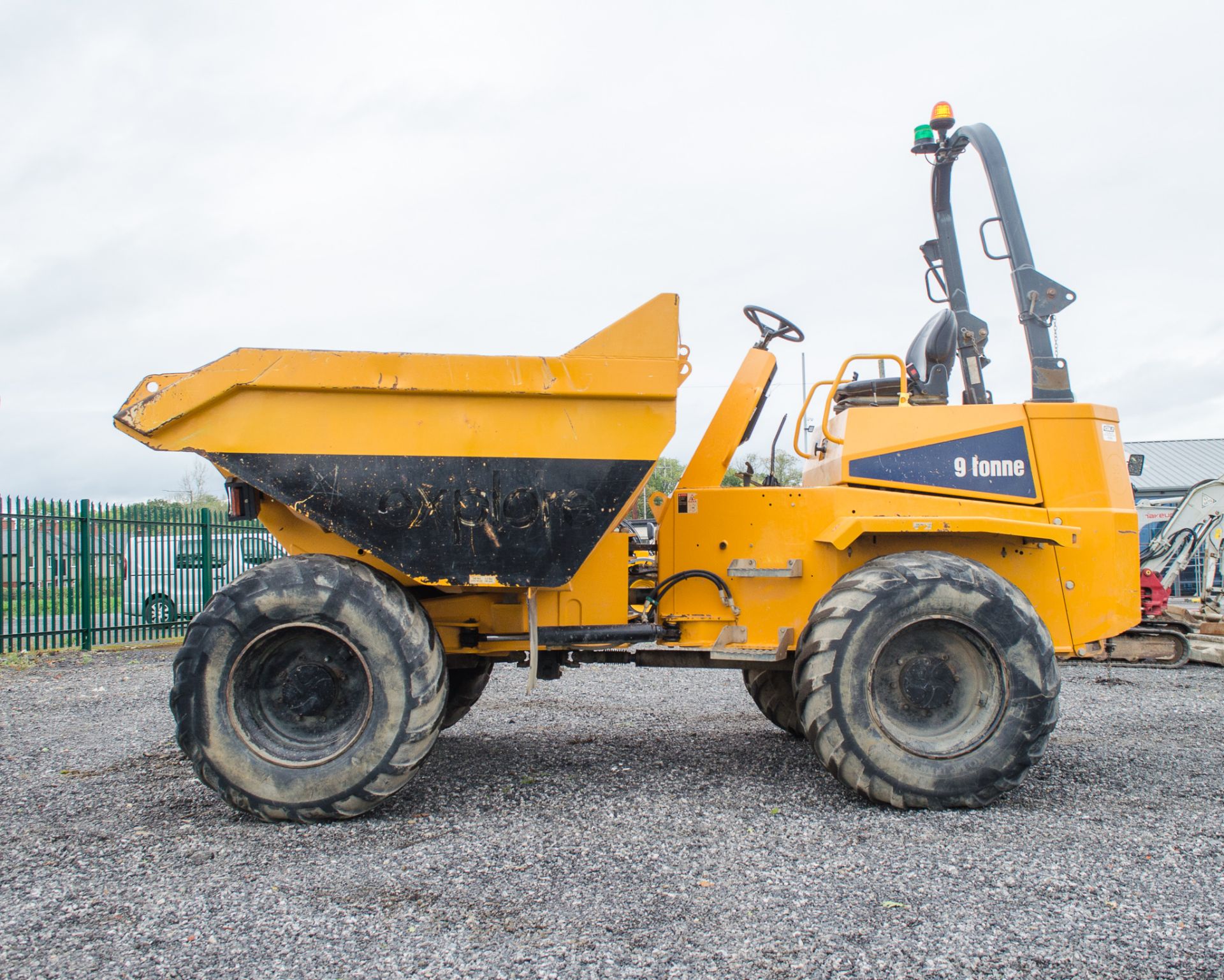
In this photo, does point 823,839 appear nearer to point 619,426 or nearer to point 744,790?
point 744,790

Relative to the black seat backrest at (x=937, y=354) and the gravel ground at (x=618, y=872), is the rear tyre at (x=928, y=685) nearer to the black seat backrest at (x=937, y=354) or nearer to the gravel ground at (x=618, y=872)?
the gravel ground at (x=618, y=872)

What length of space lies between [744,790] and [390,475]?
2.38 meters

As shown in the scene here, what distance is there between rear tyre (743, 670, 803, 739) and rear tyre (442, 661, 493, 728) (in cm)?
172

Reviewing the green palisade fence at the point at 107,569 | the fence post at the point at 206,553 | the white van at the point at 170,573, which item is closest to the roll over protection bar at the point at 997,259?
the green palisade fence at the point at 107,569

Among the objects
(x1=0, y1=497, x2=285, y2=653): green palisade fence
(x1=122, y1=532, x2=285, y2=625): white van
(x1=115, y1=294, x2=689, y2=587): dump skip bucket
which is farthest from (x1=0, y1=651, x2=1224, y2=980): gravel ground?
(x1=122, y1=532, x2=285, y2=625): white van

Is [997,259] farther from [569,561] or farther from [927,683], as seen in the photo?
[569,561]

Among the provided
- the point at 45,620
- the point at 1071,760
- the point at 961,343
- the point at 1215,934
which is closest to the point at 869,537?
the point at 961,343

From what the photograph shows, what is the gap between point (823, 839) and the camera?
3805 mm

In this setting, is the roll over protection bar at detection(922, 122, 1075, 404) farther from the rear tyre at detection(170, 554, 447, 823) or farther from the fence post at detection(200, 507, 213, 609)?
the fence post at detection(200, 507, 213, 609)

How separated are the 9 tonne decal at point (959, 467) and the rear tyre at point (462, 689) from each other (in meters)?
2.54

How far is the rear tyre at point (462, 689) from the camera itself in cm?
547

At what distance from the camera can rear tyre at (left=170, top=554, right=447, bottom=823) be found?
4.05 metres

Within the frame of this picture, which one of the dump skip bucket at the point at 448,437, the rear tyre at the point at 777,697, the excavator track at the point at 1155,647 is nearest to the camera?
the dump skip bucket at the point at 448,437

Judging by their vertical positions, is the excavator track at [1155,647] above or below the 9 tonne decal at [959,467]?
below
